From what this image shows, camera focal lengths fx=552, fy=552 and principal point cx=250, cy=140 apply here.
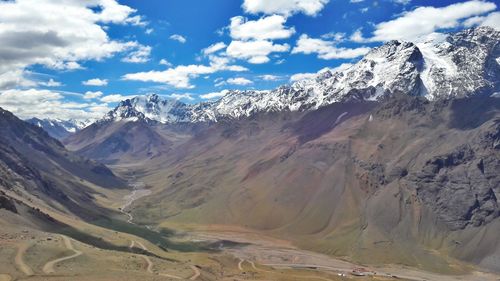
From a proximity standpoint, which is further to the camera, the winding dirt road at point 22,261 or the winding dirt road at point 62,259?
the winding dirt road at point 62,259

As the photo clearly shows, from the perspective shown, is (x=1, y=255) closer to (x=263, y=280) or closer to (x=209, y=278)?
(x=209, y=278)

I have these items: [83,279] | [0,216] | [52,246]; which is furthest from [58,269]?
[0,216]

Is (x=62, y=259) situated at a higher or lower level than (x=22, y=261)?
lower

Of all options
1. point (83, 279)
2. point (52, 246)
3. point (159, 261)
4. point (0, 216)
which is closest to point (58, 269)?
point (83, 279)

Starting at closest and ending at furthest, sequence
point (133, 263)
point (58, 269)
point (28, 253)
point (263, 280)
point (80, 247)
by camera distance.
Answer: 1. point (58, 269)
2. point (28, 253)
3. point (133, 263)
4. point (80, 247)
5. point (263, 280)

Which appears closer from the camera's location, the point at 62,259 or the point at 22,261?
the point at 22,261

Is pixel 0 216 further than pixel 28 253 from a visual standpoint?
Yes

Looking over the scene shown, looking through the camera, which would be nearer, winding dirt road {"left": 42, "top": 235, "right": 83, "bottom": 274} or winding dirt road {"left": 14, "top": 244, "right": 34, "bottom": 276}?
winding dirt road {"left": 14, "top": 244, "right": 34, "bottom": 276}

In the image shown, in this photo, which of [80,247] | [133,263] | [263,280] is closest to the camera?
[133,263]

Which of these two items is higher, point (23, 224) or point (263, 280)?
point (23, 224)
